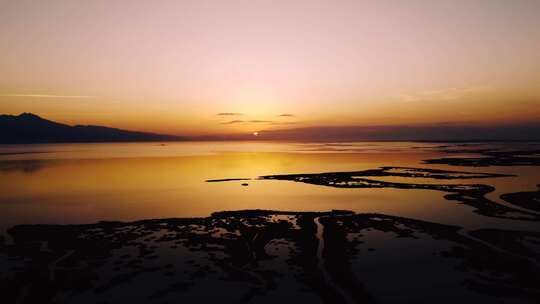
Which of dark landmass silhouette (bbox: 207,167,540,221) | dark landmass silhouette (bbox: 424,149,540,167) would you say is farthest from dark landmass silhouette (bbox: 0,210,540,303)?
dark landmass silhouette (bbox: 424,149,540,167)

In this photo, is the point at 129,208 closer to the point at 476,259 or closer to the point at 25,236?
the point at 25,236

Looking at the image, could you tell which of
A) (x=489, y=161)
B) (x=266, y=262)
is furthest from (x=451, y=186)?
(x=489, y=161)

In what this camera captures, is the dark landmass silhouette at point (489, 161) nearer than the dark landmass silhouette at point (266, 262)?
No

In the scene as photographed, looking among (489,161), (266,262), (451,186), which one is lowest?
(266,262)

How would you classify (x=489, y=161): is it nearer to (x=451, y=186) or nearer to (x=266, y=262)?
Answer: (x=451, y=186)

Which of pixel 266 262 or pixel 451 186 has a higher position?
pixel 451 186

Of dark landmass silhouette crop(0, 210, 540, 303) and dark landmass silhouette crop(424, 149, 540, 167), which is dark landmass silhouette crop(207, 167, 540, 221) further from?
dark landmass silhouette crop(424, 149, 540, 167)

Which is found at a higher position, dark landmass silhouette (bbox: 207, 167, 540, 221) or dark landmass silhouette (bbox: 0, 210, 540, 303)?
dark landmass silhouette (bbox: 207, 167, 540, 221)

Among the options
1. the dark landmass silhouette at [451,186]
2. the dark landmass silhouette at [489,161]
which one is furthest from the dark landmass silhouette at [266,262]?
the dark landmass silhouette at [489,161]

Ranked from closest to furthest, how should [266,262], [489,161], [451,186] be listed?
[266,262], [451,186], [489,161]

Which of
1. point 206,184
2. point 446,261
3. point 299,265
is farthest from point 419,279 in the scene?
point 206,184

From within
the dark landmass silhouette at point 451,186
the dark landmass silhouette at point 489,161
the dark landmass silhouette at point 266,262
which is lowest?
the dark landmass silhouette at point 266,262

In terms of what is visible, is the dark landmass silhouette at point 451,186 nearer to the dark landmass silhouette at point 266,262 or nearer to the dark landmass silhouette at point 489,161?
the dark landmass silhouette at point 266,262
